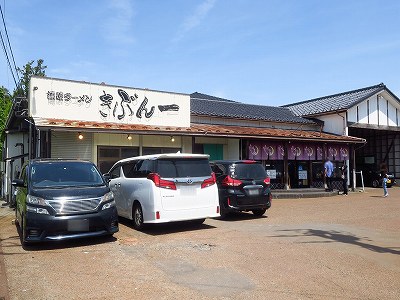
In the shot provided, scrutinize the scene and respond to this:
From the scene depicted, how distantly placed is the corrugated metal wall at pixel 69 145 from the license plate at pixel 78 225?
293 inches

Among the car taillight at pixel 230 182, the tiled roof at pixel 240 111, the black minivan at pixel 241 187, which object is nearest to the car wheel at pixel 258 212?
the black minivan at pixel 241 187

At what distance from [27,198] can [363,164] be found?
26335 mm

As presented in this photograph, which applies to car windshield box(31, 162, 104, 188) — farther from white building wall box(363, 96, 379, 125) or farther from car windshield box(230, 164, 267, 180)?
white building wall box(363, 96, 379, 125)

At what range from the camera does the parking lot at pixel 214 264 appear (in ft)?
15.8

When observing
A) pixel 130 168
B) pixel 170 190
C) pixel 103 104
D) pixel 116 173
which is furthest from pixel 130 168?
pixel 103 104

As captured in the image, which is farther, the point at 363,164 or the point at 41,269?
the point at 363,164

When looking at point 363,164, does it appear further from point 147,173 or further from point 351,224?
point 147,173

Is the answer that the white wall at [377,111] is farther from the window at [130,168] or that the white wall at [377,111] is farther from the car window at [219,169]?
the window at [130,168]

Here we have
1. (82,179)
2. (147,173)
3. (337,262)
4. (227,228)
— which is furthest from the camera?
(227,228)

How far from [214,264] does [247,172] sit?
4.94 metres

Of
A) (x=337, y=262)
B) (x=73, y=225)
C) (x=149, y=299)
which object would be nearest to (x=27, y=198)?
(x=73, y=225)

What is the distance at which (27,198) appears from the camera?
725cm

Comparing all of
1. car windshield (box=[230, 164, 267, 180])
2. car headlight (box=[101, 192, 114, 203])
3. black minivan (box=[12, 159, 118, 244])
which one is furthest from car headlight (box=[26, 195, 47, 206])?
car windshield (box=[230, 164, 267, 180])

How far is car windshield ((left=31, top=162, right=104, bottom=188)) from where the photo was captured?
7842mm
